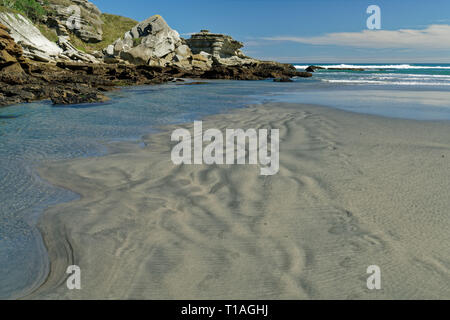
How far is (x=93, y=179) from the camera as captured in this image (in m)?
3.69

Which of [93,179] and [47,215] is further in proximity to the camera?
[93,179]

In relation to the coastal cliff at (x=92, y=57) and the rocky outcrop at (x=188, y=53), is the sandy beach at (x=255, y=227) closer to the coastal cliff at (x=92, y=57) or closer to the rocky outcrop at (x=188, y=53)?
the coastal cliff at (x=92, y=57)

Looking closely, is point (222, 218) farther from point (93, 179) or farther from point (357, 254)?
point (93, 179)

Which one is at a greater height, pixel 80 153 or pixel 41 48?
pixel 41 48

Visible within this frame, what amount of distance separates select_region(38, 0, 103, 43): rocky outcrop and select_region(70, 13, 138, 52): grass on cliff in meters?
1.07

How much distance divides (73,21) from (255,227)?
60039 millimetres

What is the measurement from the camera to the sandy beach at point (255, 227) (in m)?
1.88

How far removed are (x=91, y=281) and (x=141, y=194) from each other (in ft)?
4.47

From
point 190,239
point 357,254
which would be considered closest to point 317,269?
point 357,254

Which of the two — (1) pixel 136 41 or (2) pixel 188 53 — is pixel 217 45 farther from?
(1) pixel 136 41
